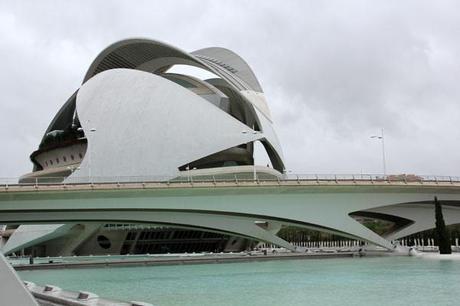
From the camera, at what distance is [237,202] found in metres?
37.0

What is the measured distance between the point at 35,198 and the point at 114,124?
16.4 meters

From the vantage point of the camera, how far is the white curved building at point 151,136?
47.4 metres

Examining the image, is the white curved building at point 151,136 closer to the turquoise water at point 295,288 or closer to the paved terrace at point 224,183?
the paved terrace at point 224,183

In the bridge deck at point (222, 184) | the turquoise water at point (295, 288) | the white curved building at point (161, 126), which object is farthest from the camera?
the white curved building at point (161, 126)

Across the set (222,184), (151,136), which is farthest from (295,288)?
(151,136)

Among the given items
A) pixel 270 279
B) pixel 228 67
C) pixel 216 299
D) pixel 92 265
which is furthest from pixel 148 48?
pixel 216 299

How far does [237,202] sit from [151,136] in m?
13.8

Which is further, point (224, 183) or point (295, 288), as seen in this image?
point (224, 183)

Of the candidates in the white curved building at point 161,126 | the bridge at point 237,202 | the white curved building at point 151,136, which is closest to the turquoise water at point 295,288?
the bridge at point 237,202

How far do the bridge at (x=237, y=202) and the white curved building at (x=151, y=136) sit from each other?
13.4 feet

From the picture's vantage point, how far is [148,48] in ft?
192

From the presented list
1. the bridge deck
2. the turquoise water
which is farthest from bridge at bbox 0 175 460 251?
the turquoise water

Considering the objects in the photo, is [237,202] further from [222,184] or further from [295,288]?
[295,288]

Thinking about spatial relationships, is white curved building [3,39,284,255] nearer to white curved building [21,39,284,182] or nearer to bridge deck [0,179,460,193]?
white curved building [21,39,284,182]
